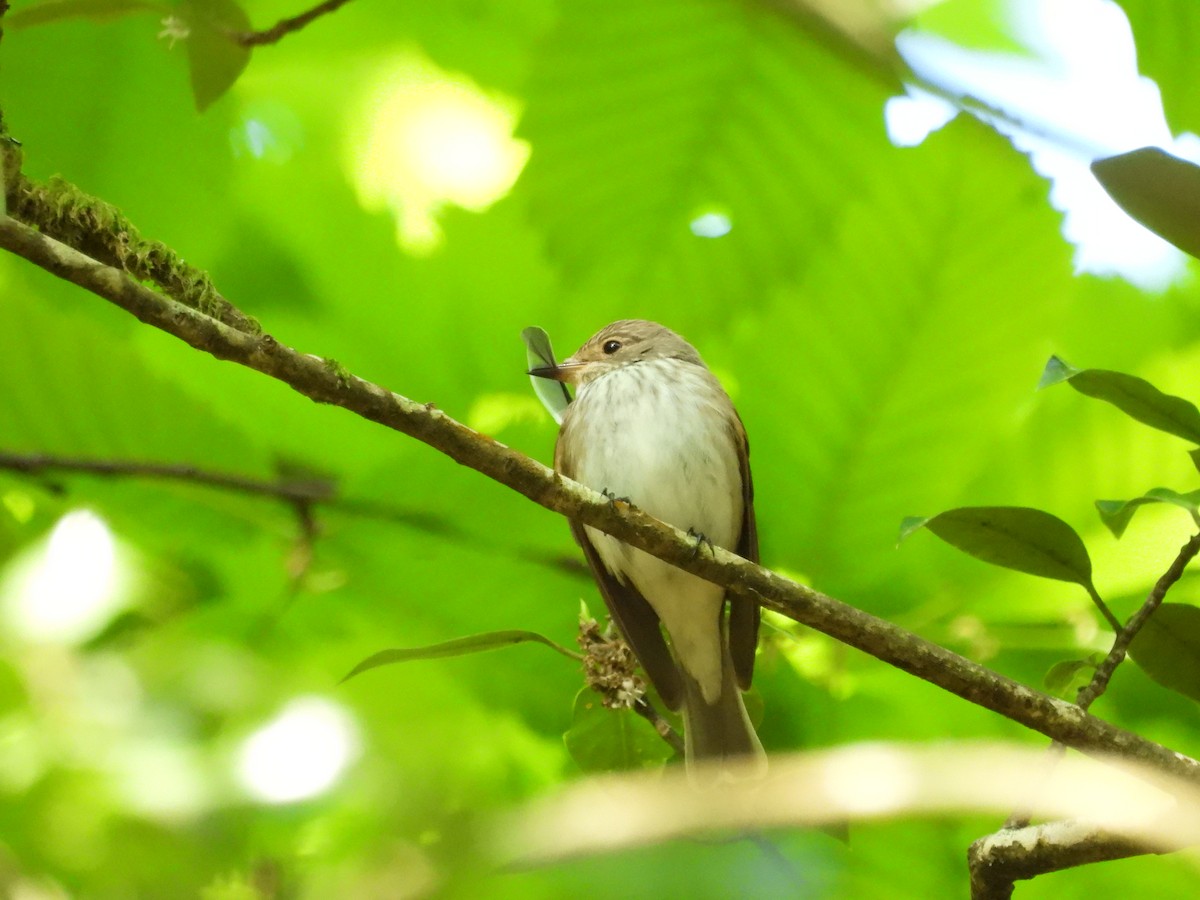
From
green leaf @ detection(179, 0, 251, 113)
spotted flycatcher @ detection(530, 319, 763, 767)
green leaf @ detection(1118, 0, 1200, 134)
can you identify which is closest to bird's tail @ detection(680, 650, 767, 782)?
spotted flycatcher @ detection(530, 319, 763, 767)

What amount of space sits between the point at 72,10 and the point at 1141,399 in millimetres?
2017

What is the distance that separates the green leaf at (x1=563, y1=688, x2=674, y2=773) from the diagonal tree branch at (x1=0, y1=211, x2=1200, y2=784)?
0.45 meters

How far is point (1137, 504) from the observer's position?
215 centimetres

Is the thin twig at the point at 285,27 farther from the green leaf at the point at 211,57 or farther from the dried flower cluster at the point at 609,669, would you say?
the dried flower cluster at the point at 609,669

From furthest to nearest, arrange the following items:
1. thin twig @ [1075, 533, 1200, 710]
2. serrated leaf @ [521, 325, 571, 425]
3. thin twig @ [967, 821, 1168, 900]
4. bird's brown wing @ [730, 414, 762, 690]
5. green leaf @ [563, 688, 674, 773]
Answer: bird's brown wing @ [730, 414, 762, 690], serrated leaf @ [521, 325, 571, 425], green leaf @ [563, 688, 674, 773], thin twig @ [1075, 533, 1200, 710], thin twig @ [967, 821, 1168, 900]

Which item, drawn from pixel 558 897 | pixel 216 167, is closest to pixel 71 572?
pixel 216 167

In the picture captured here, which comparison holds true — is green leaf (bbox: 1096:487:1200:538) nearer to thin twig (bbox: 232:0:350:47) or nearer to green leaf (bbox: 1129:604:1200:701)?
green leaf (bbox: 1129:604:1200:701)

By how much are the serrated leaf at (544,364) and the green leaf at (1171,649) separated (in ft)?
4.61

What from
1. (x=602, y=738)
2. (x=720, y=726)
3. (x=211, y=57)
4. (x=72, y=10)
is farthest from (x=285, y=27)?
(x=720, y=726)

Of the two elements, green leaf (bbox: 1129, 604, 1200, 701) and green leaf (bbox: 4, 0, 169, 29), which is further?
green leaf (bbox: 1129, 604, 1200, 701)

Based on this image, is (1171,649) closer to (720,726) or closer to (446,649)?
(446,649)

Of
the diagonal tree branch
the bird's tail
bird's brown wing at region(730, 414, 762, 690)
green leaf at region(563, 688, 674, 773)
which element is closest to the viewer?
the diagonal tree branch

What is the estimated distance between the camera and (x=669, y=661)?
12.1 ft

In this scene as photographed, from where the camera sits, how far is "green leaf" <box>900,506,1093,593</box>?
7.37 ft
